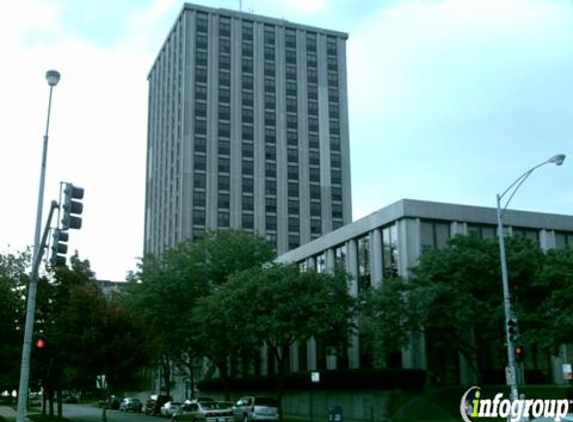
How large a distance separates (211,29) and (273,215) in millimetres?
A: 30274

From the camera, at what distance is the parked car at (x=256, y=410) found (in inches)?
1526

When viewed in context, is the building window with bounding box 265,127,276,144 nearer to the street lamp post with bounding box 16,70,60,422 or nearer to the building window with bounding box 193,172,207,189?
the building window with bounding box 193,172,207,189

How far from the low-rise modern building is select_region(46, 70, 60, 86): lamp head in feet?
88.0

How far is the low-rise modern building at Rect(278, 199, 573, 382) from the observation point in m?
46.2

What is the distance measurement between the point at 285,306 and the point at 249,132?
2916 inches

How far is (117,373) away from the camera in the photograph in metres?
39.1

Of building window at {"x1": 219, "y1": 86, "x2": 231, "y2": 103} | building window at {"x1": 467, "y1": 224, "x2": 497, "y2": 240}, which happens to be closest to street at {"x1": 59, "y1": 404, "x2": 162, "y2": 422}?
building window at {"x1": 467, "y1": 224, "x2": 497, "y2": 240}

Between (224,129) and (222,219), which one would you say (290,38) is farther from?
(222,219)

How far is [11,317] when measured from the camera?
3884cm

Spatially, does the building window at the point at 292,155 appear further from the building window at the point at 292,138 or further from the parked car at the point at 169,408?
the parked car at the point at 169,408

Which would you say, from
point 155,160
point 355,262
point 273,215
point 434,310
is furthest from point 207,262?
point 155,160

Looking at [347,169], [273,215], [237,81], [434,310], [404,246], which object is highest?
[237,81]

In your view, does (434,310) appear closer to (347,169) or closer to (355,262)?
(355,262)

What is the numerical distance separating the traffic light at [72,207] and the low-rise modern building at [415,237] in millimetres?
27244
